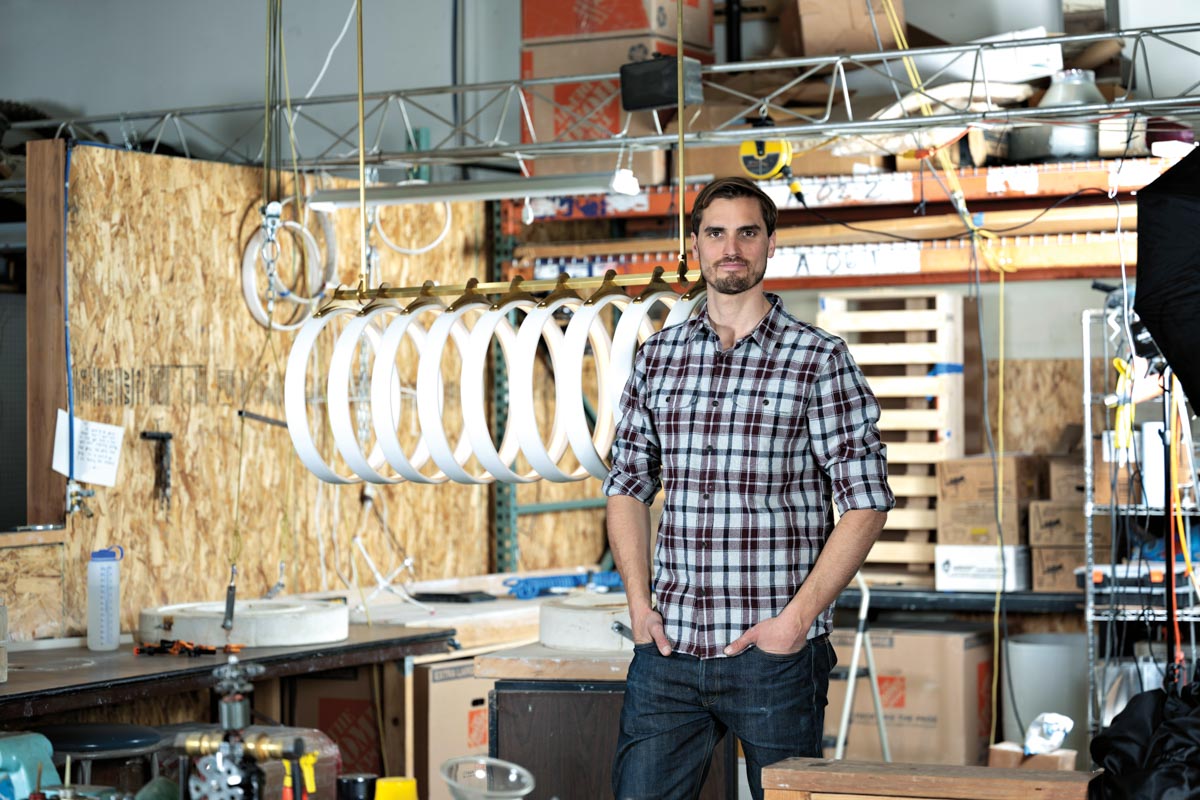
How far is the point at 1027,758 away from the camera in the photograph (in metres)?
6.29

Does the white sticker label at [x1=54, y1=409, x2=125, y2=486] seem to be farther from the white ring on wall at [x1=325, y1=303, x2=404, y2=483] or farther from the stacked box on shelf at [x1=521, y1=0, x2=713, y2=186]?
the stacked box on shelf at [x1=521, y1=0, x2=713, y2=186]

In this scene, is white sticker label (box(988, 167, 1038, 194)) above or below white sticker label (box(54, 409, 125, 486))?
above

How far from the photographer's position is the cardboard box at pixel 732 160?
7.29 m

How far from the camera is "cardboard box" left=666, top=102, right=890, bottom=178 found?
23.9 feet

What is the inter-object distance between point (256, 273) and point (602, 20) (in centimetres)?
205

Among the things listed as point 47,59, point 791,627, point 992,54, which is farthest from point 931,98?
point 47,59

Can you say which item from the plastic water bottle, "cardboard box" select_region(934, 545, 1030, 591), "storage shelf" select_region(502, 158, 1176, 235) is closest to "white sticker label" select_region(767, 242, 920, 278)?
"storage shelf" select_region(502, 158, 1176, 235)

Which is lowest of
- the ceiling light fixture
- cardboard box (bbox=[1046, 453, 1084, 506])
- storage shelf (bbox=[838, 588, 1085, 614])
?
storage shelf (bbox=[838, 588, 1085, 614])

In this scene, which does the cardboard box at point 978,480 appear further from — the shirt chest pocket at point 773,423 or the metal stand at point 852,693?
the shirt chest pocket at point 773,423

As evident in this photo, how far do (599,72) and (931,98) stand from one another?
1.75 metres

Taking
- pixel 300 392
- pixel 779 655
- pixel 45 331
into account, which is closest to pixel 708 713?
pixel 779 655

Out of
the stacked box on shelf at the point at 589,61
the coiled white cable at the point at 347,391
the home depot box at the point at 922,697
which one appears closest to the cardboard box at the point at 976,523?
the home depot box at the point at 922,697

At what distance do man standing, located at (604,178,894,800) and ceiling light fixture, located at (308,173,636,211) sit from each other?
8.10ft

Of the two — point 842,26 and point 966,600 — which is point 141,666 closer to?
point 966,600
